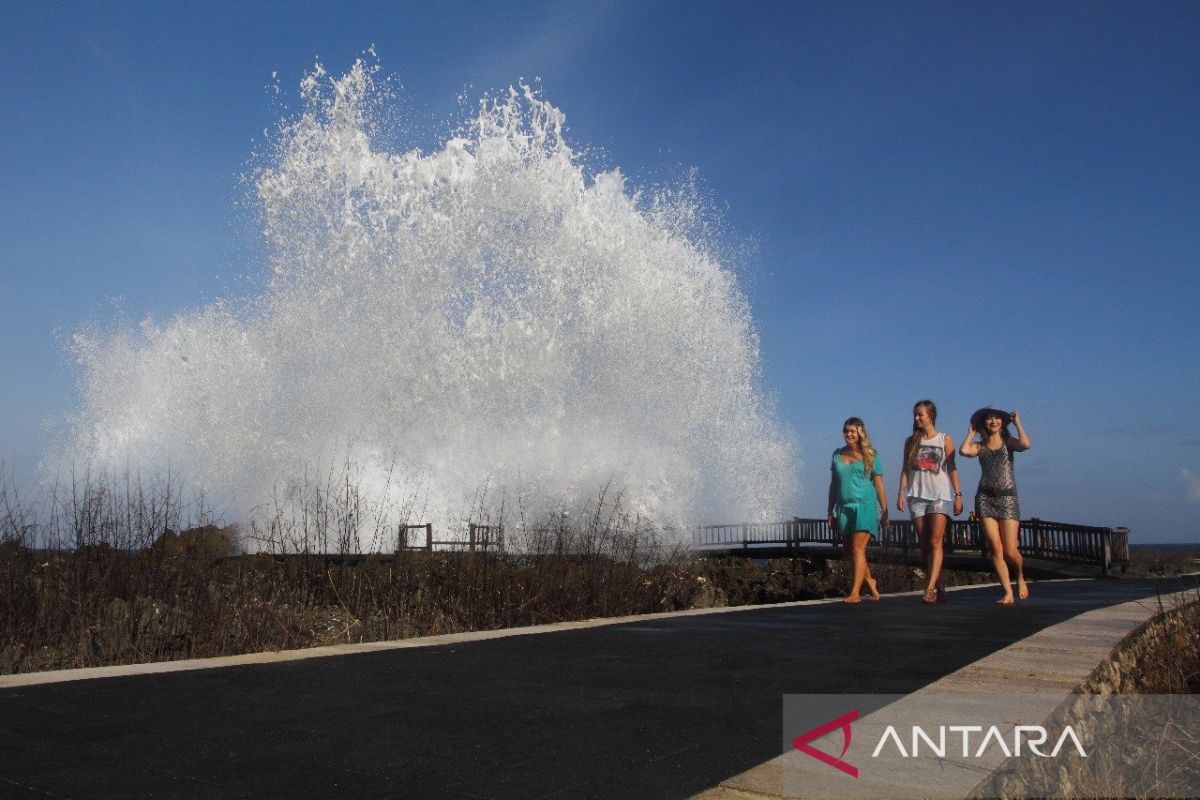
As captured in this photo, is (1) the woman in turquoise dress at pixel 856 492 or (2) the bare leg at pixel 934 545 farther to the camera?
(1) the woman in turquoise dress at pixel 856 492

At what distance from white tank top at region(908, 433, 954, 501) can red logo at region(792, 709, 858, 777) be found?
5.88 meters

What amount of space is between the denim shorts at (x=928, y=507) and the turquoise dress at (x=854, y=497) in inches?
31.3

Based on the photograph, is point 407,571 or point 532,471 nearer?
point 407,571

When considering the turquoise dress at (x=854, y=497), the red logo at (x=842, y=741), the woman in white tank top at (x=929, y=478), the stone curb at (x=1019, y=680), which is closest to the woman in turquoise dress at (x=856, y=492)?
the turquoise dress at (x=854, y=497)

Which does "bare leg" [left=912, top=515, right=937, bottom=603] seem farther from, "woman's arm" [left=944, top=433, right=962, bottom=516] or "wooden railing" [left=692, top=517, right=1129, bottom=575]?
"wooden railing" [left=692, top=517, right=1129, bottom=575]

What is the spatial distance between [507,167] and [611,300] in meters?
5.12

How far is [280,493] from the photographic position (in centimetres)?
2992

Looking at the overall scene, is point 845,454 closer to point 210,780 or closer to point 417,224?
point 210,780

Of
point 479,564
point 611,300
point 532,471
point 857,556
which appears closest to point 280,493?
point 532,471

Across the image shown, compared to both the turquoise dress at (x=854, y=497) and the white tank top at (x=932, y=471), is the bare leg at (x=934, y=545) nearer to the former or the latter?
the white tank top at (x=932, y=471)

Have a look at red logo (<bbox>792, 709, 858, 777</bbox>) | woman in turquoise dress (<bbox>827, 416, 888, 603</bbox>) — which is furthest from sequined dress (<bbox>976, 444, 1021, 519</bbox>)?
red logo (<bbox>792, 709, 858, 777</bbox>)

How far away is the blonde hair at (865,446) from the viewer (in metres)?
10.2

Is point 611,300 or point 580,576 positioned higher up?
point 611,300

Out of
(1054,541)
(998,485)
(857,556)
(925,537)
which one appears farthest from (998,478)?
(1054,541)
